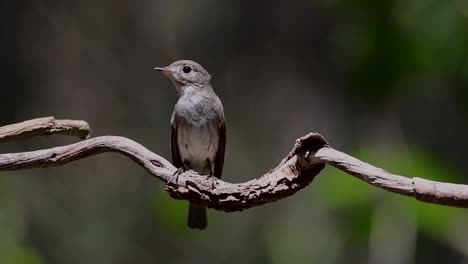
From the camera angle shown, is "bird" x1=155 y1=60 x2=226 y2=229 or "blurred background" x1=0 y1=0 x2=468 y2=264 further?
"blurred background" x1=0 y1=0 x2=468 y2=264

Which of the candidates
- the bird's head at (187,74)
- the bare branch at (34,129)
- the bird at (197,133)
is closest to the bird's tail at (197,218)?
the bird at (197,133)

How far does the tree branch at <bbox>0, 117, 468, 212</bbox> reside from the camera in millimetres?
2928

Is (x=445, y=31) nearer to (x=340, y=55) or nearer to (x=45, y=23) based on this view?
(x=340, y=55)

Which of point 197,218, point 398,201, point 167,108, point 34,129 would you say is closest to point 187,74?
point 197,218

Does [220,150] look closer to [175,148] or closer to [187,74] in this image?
[175,148]

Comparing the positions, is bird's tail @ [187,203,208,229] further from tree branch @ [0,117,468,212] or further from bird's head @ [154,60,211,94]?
tree branch @ [0,117,468,212]

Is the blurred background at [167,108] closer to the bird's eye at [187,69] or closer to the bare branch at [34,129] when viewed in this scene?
the bird's eye at [187,69]

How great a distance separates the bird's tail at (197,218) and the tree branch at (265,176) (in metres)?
2.08

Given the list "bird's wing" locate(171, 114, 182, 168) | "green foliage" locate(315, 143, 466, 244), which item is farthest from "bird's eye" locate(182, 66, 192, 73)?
"green foliage" locate(315, 143, 466, 244)

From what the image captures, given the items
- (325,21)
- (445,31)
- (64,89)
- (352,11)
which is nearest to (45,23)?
(64,89)

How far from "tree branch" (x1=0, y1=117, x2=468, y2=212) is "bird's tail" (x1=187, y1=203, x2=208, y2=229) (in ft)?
6.82

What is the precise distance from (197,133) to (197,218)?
0.50 metres

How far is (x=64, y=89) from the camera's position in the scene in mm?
7562

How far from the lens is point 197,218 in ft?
18.1
